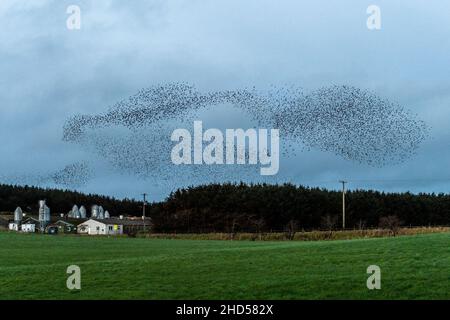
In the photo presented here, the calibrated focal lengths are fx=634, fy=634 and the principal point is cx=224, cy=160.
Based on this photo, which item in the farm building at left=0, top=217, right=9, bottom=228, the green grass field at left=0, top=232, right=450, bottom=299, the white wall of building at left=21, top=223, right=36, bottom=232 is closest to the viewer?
the green grass field at left=0, top=232, right=450, bottom=299

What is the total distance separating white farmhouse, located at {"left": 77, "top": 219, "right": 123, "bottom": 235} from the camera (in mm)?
165500

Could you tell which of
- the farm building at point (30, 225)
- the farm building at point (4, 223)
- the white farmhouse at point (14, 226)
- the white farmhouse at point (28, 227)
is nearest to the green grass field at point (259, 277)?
the farm building at point (30, 225)

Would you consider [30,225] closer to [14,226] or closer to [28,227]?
[28,227]

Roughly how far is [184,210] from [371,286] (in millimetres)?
132081

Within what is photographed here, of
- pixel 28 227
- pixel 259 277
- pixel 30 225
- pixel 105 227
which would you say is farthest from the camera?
pixel 30 225

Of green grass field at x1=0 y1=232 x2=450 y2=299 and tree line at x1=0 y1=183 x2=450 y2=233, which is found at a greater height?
tree line at x1=0 y1=183 x2=450 y2=233

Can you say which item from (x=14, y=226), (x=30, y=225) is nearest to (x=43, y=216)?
(x=30, y=225)

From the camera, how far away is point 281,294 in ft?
70.1

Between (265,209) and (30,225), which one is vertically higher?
(265,209)

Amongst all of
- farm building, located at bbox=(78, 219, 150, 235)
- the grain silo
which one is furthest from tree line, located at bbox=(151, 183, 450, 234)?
the grain silo

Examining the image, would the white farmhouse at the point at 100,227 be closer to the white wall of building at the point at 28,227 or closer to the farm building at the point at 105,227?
the farm building at the point at 105,227

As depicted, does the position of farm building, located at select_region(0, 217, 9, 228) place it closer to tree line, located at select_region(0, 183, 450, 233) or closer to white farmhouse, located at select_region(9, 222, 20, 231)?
white farmhouse, located at select_region(9, 222, 20, 231)

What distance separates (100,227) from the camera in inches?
6585

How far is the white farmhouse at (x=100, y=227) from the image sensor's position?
165500mm
